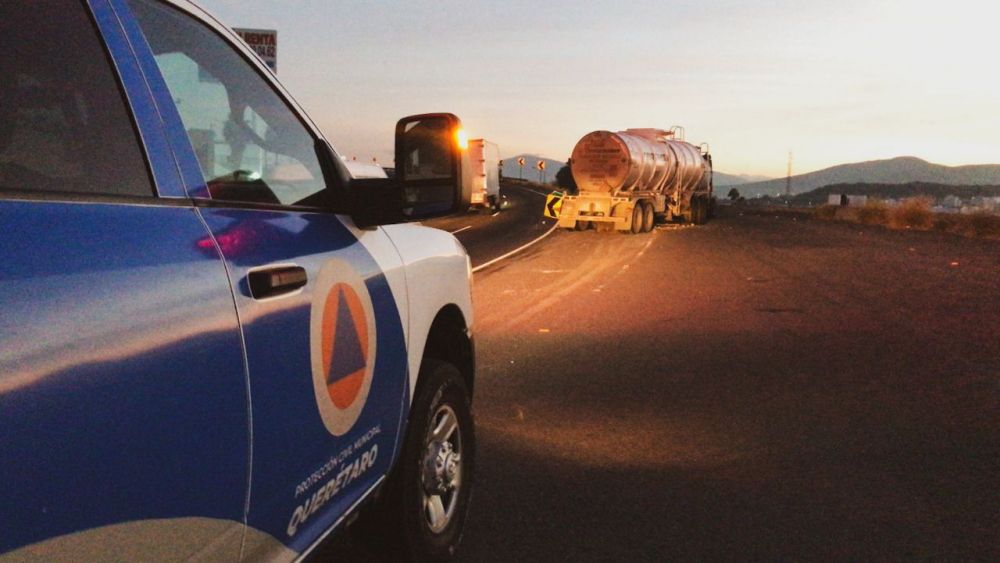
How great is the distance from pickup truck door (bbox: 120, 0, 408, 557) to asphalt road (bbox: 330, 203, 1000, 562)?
135cm

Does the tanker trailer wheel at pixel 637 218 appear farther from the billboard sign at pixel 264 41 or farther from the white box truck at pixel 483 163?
the billboard sign at pixel 264 41

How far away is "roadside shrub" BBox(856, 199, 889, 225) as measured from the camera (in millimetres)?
43250

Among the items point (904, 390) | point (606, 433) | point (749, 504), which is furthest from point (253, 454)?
point (904, 390)

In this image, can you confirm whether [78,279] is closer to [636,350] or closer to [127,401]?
[127,401]

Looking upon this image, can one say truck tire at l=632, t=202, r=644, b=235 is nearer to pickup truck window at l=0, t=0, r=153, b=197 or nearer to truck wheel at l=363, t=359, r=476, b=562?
truck wheel at l=363, t=359, r=476, b=562

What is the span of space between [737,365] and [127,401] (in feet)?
25.1

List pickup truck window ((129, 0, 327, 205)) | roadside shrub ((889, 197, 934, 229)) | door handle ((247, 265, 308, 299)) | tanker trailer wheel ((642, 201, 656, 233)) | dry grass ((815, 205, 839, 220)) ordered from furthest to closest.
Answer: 1. dry grass ((815, 205, 839, 220))
2. roadside shrub ((889, 197, 934, 229))
3. tanker trailer wheel ((642, 201, 656, 233))
4. pickup truck window ((129, 0, 327, 205))
5. door handle ((247, 265, 308, 299))

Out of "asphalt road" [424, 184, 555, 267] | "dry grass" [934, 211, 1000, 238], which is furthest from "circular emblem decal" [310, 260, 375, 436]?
"dry grass" [934, 211, 1000, 238]

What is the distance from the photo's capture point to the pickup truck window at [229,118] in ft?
8.07

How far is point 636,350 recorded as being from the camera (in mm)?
9562

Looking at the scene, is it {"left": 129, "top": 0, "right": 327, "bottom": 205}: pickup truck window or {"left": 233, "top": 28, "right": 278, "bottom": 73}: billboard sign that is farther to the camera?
{"left": 233, "top": 28, "right": 278, "bottom": 73}: billboard sign

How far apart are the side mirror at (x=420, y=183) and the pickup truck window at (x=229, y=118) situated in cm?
19

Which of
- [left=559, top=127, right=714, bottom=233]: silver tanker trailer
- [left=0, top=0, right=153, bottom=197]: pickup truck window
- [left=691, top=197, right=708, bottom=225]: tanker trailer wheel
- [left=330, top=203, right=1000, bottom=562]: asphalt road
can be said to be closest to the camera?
[left=0, top=0, right=153, bottom=197]: pickup truck window

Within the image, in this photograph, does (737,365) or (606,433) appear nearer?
(606,433)
